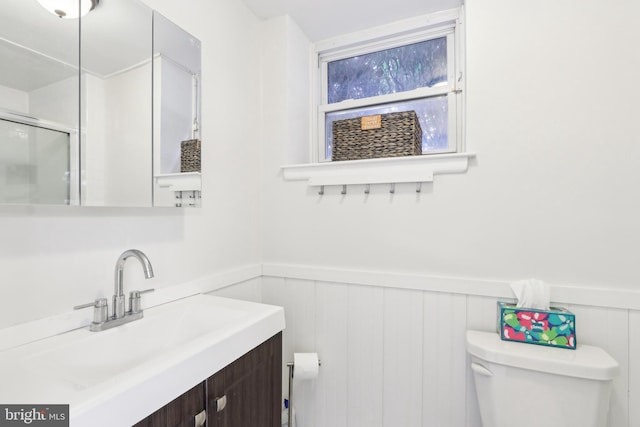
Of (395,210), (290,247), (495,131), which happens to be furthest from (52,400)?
(495,131)

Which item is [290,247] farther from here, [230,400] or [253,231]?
[230,400]

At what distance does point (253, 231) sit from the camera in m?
1.60

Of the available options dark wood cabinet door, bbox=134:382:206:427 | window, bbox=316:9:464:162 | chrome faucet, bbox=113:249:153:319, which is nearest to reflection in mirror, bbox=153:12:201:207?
chrome faucet, bbox=113:249:153:319

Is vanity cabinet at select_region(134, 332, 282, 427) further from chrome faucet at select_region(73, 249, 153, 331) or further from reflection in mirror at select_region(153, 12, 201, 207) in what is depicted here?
reflection in mirror at select_region(153, 12, 201, 207)

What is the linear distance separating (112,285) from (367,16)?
5.29 ft

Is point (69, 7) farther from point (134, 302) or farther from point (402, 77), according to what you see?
point (402, 77)

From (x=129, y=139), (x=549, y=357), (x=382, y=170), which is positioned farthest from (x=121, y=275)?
(x=549, y=357)

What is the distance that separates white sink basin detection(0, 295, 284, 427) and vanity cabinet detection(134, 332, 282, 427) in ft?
0.10

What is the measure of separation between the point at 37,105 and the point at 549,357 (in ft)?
5.47

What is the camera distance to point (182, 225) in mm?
1212

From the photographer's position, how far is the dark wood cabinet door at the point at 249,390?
83cm

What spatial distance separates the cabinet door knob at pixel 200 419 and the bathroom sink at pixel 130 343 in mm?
174

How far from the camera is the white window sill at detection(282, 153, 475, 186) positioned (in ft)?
4.13

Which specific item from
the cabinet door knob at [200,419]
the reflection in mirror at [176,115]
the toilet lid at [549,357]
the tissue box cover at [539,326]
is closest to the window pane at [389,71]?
the reflection in mirror at [176,115]
